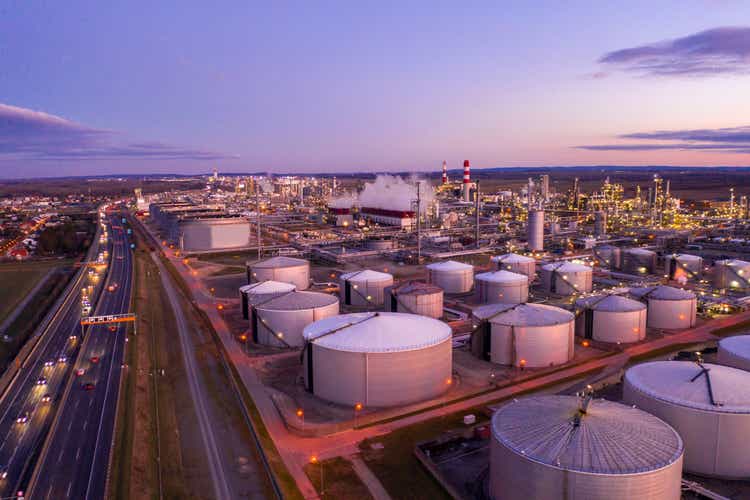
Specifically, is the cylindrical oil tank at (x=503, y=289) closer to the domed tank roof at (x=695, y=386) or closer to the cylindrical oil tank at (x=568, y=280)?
the cylindrical oil tank at (x=568, y=280)

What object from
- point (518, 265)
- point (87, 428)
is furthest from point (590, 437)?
point (518, 265)

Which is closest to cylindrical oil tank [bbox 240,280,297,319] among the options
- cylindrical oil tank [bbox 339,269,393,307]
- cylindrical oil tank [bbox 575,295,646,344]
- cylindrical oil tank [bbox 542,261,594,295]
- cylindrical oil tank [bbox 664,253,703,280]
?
cylindrical oil tank [bbox 339,269,393,307]

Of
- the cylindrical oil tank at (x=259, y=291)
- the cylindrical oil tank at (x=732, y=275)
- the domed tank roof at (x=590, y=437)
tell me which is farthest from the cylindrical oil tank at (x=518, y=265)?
the domed tank roof at (x=590, y=437)

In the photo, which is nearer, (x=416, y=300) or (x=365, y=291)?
(x=416, y=300)

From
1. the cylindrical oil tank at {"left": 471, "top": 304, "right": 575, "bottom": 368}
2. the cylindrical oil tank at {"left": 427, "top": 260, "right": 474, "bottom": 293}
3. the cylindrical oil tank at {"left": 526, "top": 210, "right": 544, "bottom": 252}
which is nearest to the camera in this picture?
the cylindrical oil tank at {"left": 471, "top": 304, "right": 575, "bottom": 368}

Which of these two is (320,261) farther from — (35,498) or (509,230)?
(35,498)

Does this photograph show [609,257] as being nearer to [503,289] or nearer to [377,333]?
[503,289]

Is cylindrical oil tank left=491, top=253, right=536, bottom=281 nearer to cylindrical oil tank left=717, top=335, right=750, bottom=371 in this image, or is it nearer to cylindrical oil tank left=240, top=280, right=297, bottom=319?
cylindrical oil tank left=240, top=280, right=297, bottom=319
